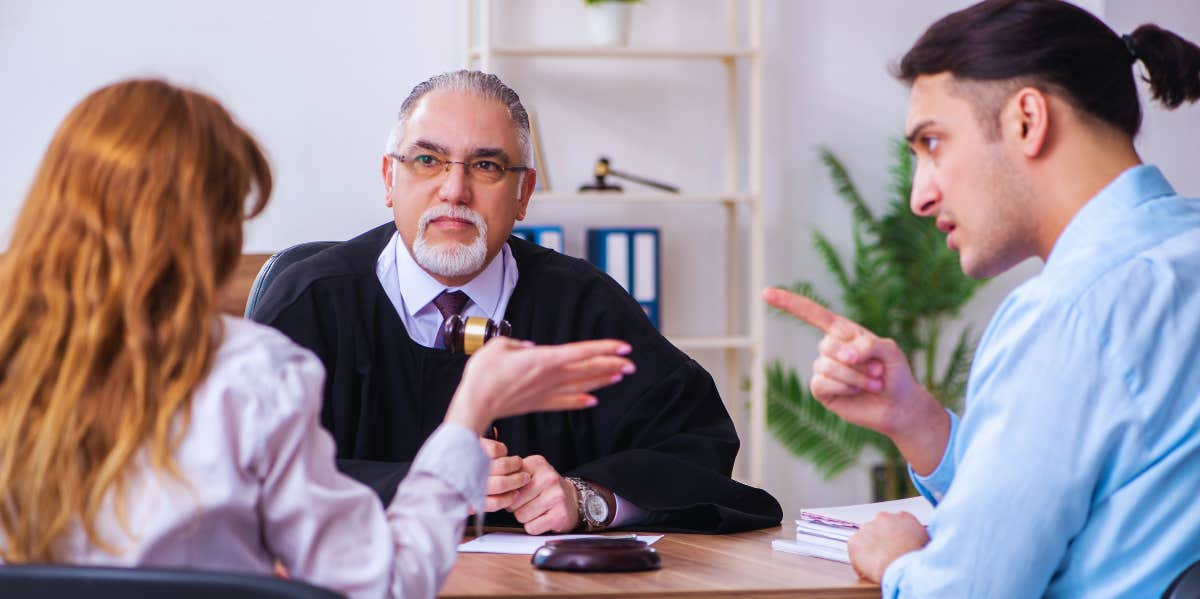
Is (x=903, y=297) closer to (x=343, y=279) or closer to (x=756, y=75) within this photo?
(x=756, y=75)

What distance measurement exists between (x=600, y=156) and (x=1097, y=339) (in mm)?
3705

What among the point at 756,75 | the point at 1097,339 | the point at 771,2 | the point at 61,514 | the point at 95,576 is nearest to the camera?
the point at 95,576

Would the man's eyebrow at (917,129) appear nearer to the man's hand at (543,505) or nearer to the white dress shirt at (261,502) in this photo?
the man's hand at (543,505)

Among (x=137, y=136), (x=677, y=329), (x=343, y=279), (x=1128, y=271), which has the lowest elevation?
(x=677, y=329)

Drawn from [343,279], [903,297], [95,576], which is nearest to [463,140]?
[343,279]

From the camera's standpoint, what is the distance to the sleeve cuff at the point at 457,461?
130 cm

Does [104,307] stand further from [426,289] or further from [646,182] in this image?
[646,182]

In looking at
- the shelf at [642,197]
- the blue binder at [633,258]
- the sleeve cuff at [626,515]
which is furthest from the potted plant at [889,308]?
the sleeve cuff at [626,515]

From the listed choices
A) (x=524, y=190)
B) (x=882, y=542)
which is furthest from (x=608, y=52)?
(x=882, y=542)

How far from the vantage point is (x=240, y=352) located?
1.15m

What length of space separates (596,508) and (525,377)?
26.1 inches

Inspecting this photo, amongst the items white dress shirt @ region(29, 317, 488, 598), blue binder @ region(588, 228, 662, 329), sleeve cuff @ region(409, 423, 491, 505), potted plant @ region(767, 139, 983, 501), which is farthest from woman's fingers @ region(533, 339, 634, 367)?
potted plant @ region(767, 139, 983, 501)

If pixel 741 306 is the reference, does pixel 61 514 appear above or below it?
above

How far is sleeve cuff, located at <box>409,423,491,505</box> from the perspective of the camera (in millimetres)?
1296
